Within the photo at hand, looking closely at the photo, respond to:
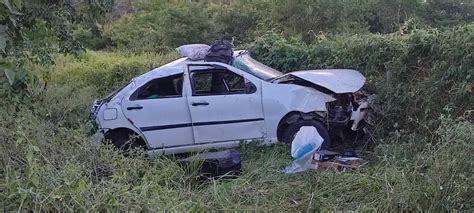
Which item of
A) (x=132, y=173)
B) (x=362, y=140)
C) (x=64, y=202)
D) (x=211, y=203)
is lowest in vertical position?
(x=362, y=140)

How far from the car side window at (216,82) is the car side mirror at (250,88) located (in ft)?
0.28

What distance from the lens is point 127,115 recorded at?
25.5 ft

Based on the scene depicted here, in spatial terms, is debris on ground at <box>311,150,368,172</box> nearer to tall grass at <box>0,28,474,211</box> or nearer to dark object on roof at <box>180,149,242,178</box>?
tall grass at <box>0,28,474,211</box>

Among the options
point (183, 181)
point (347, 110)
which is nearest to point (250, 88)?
point (347, 110)

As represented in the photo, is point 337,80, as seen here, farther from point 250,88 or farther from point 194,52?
point 194,52

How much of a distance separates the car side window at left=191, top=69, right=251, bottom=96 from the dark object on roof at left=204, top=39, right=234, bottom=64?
0.52 meters

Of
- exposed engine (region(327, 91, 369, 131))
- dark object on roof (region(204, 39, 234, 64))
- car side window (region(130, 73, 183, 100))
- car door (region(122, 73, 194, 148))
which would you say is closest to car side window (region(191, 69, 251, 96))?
car side window (region(130, 73, 183, 100))

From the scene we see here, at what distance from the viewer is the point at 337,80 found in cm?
777

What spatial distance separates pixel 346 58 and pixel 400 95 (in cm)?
168

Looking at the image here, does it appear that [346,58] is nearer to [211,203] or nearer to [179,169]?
A: [179,169]

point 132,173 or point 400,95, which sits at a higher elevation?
point 132,173

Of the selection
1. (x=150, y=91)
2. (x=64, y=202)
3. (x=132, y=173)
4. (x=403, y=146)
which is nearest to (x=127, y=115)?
(x=150, y=91)

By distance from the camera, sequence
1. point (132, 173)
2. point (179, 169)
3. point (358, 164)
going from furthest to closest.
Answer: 1. point (358, 164)
2. point (179, 169)
3. point (132, 173)

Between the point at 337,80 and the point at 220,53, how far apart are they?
2.09 m
